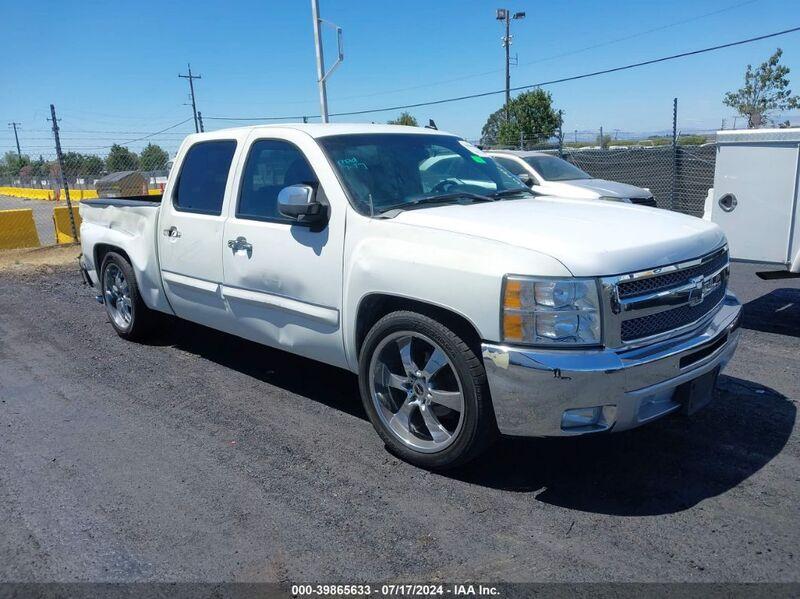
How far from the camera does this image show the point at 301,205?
4.10m

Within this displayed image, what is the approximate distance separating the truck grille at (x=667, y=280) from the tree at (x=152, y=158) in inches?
1549

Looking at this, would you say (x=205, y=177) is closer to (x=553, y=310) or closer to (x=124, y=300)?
(x=124, y=300)

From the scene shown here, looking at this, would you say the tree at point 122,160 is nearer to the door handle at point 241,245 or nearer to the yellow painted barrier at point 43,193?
the yellow painted barrier at point 43,193

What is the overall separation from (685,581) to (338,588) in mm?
1406

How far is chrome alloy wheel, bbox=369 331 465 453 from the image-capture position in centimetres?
367

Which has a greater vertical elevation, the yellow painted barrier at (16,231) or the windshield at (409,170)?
the windshield at (409,170)

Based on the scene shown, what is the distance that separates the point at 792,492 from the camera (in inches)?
136

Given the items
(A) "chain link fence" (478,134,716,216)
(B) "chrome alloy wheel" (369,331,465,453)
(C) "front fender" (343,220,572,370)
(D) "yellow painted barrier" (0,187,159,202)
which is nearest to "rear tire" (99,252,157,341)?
(C) "front fender" (343,220,572,370)

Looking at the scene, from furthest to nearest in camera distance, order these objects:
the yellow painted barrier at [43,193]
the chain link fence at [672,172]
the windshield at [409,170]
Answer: the yellow painted barrier at [43,193], the chain link fence at [672,172], the windshield at [409,170]

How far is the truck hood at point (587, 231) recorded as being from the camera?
3248 mm

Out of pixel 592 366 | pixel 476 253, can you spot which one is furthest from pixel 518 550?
pixel 476 253

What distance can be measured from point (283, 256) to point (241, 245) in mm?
468

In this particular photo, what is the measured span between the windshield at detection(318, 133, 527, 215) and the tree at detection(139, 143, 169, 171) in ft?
123

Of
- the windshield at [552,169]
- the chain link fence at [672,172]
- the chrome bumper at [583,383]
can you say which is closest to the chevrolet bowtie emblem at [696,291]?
the chrome bumper at [583,383]
